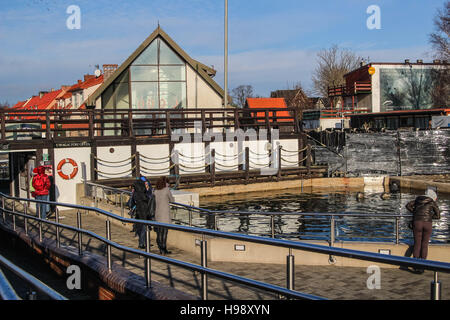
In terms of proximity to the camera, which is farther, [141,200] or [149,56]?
[149,56]

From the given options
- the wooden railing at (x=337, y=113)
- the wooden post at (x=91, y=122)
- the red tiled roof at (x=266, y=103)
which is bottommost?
the wooden post at (x=91, y=122)

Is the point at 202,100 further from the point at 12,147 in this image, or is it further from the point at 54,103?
the point at 54,103

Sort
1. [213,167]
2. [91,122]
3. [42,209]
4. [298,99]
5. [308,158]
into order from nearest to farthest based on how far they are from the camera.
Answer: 1. [42,209]
2. [91,122]
3. [213,167]
4. [308,158]
5. [298,99]

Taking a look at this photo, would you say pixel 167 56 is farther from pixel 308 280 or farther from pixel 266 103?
pixel 308 280

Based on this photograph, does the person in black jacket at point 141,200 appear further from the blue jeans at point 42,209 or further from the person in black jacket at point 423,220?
the person in black jacket at point 423,220

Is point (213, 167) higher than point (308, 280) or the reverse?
higher

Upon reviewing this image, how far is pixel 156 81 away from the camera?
30.0 m

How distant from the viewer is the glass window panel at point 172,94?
3034 centimetres

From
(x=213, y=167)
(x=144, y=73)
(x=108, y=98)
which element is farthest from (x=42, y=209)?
(x=108, y=98)

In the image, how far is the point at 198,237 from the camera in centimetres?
741

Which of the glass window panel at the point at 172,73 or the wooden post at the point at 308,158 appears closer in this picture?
the wooden post at the point at 308,158

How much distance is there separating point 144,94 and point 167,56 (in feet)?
8.33

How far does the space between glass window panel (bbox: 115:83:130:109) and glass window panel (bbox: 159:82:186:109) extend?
1952mm

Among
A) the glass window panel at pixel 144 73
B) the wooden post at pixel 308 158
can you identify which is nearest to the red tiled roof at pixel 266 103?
the glass window panel at pixel 144 73
